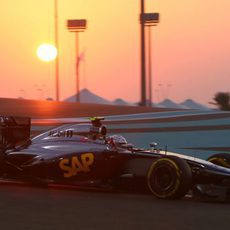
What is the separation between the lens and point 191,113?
23062mm

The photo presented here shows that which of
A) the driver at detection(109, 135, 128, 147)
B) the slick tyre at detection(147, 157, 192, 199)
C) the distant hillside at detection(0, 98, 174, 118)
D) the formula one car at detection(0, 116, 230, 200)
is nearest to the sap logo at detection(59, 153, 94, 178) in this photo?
the formula one car at detection(0, 116, 230, 200)

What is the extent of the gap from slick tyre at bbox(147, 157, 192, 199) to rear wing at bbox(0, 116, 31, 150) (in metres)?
3.18

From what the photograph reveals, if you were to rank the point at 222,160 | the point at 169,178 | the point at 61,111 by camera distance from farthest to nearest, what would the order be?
the point at 61,111
the point at 222,160
the point at 169,178

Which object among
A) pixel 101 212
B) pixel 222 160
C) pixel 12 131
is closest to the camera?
pixel 101 212

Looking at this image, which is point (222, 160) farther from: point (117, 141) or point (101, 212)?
point (101, 212)

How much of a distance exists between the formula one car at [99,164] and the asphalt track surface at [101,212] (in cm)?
23

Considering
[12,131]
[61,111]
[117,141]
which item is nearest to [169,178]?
[117,141]

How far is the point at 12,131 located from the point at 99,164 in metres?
2.42

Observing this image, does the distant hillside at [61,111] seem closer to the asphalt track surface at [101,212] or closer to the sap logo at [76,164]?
the sap logo at [76,164]

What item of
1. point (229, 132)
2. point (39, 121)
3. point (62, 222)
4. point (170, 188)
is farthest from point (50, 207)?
point (39, 121)

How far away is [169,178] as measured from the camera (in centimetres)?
945

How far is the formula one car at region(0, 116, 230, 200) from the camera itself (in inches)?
372

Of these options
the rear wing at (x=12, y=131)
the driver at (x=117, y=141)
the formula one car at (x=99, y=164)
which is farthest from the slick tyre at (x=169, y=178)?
the rear wing at (x=12, y=131)

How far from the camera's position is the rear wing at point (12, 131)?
1177 cm
